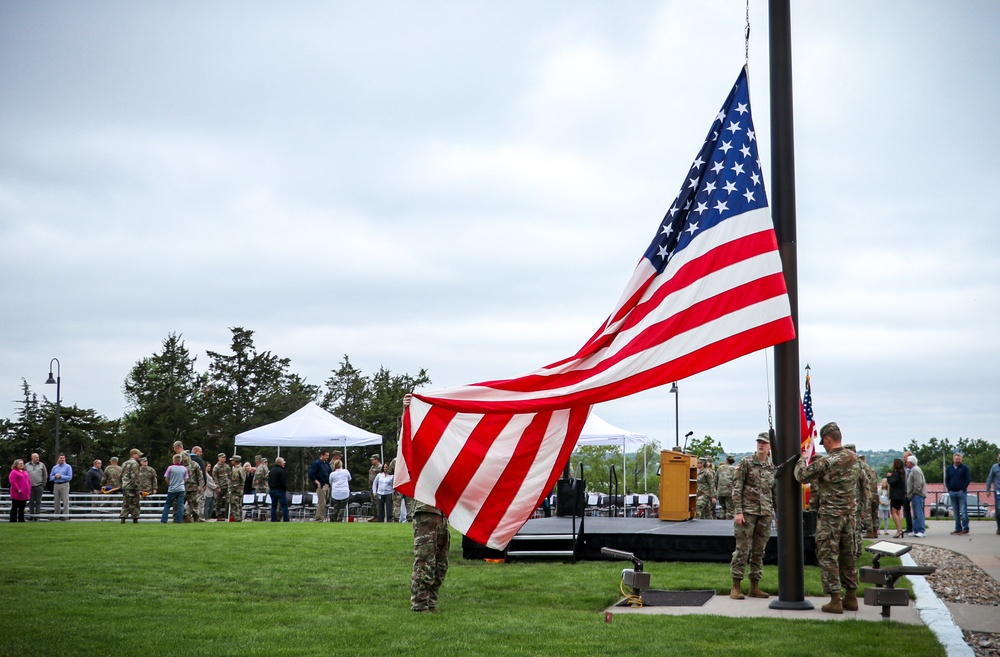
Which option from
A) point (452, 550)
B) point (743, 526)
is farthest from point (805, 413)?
point (743, 526)

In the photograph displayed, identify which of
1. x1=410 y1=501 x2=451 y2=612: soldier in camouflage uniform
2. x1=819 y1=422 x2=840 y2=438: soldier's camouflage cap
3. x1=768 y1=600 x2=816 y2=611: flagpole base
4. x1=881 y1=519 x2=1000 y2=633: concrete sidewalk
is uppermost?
x1=819 y1=422 x2=840 y2=438: soldier's camouflage cap

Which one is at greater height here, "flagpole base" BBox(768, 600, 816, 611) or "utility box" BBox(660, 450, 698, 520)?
"utility box" BBox(660, 450, 698, 520)

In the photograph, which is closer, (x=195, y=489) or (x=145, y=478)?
(x=195, y=489)

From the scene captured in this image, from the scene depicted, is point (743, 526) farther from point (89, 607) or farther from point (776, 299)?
point (89, 607)

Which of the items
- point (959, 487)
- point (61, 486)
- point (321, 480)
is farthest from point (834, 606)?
point (61, 486)

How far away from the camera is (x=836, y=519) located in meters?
10.7

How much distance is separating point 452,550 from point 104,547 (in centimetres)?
664

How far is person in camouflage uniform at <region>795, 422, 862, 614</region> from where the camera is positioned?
34.8 ft

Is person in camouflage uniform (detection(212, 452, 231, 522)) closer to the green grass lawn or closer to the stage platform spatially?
the green grass lawn

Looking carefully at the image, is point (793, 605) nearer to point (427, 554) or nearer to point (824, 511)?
point (824, 511)

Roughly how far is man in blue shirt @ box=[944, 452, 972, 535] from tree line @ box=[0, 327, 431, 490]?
40.4 meters

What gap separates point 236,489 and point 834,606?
2436 centimetres

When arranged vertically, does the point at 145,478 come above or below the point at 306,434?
below

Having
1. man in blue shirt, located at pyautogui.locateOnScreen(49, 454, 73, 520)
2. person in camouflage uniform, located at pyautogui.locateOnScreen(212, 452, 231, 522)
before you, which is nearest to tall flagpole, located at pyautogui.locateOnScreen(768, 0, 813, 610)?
person in camouflage uniform, located at pyautogui.locateOnScreen(212, 452, 231, 522)
